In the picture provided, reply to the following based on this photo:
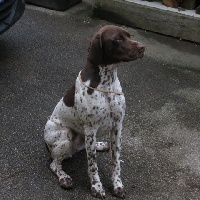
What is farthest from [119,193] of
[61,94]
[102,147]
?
[61,94]

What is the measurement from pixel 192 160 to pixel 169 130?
1.79 feet

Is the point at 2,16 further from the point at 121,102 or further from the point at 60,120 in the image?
the point at 121,102

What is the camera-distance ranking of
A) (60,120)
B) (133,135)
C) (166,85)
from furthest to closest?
(166,85) → (133,135) → (60,120)

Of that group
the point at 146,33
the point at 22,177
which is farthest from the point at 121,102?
the point at 146,33

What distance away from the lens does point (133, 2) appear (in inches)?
287

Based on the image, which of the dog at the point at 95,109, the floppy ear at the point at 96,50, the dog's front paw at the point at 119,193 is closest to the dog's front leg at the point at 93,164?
the dog at the point at 95,109

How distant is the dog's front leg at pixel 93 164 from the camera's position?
3520 millimetres

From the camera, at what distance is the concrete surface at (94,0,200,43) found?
6930 millimetres

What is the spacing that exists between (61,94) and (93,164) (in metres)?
1.83

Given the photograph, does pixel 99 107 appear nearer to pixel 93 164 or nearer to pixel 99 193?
pixel 93 164

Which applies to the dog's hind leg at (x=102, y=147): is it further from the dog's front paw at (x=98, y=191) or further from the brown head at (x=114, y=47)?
the brown head at (x=114, y=47)

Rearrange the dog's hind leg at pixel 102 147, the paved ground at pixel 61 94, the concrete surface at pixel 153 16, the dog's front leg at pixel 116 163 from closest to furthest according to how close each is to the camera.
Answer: the dog's front leg at pixel 116 163 → the paved ground at pixel 61 94 → the dog's hind leg at pixel 102 147 → the concrete surface at pixel 153 16

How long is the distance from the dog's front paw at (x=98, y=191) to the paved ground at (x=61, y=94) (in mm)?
65

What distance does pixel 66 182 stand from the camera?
3.74 meters
